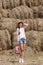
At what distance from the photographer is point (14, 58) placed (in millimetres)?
10516

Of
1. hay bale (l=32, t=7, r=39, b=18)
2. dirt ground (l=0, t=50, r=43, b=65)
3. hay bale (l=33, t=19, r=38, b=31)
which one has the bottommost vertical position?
dirt ground (l=0, t=50, r=43, b=65)

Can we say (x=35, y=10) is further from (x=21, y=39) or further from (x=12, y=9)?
(x=21, y=39)

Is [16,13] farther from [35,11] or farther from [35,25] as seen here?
[35,25]

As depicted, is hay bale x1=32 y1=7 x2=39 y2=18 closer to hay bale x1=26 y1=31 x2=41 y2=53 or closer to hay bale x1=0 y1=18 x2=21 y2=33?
hay bale x1=0 y1=18 x2=21 y2=33

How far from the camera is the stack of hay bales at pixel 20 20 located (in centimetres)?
1247

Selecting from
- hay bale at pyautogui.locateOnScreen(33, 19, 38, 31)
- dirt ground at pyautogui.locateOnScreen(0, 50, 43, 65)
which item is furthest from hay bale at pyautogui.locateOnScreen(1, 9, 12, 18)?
dirt ground at pyautogui.locateOnScreen(0, 50, 43, 65)

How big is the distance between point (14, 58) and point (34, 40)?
2.24 metres

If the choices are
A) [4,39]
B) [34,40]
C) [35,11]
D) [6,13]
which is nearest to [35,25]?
[34,40]

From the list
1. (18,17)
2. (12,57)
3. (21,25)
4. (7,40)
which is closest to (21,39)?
(21,25)

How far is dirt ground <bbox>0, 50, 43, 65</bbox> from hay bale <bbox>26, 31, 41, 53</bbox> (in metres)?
0.69

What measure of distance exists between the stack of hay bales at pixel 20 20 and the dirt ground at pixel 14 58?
0.74 metres

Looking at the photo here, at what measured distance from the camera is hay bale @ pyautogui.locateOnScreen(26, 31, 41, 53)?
12.5 metres

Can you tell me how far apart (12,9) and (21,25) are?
5341mm

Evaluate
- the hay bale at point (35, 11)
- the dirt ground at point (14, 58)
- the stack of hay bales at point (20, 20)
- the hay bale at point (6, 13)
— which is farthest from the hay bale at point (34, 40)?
the hay bale at point (35, 11)
